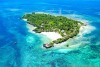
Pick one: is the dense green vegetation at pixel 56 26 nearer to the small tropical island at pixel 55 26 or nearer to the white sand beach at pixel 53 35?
the small tropical island at pixel 55 26

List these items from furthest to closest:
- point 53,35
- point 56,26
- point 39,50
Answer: point 56,26 < point 53,35 < point 39,50

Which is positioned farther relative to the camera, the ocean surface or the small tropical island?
the small tropical island

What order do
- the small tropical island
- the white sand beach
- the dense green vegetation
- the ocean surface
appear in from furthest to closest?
the dense green vegetation, the white sand beach, the small tropical island, the ocean surface

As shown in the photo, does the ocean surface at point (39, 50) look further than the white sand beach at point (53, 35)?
No

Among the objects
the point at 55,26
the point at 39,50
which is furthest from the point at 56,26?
the point at 39,50

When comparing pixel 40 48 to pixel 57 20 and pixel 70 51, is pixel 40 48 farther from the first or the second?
pixel 57 20

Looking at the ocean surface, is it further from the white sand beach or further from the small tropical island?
the small tropical island

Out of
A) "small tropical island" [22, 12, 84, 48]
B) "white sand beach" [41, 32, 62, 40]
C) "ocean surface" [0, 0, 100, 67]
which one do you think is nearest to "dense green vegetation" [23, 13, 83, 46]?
"small tropical island" [22, 12, 84, 48]

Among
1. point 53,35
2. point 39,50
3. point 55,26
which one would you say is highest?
point 55,26

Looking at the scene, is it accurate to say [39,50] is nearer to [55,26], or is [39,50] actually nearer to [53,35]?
[53,35]

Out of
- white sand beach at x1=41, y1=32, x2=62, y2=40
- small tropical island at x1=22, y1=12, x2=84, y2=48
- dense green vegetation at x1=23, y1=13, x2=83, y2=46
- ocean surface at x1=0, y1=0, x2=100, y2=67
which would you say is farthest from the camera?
dense green vegetation at x1=23, y1=13, x2=83, y2=46

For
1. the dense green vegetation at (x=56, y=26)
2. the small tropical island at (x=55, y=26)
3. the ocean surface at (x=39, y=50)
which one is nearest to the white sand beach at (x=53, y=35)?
the small tropical island at (x=55, y=26)

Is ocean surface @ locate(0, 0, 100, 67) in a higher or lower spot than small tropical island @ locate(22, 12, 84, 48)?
lower
